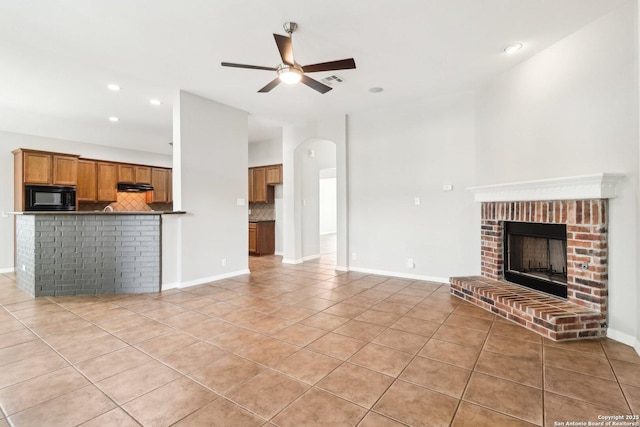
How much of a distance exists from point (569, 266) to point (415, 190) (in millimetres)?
2355

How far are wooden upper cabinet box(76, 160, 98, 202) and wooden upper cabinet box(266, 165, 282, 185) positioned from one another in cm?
401

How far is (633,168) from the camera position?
2.57 m

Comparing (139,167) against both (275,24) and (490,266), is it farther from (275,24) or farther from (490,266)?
(490,266)

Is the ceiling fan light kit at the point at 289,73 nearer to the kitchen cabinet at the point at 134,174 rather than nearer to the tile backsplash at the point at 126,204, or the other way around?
the kitchen cabinet at the point at 134,174

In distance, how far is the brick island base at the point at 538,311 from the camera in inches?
105

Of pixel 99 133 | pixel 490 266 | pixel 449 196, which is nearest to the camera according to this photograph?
pixel 490 266

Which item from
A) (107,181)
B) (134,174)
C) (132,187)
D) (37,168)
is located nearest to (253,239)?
(132,187)

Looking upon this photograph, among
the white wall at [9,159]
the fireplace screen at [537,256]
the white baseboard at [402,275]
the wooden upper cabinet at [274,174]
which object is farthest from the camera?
the wooden upper cabinet at [274,174]

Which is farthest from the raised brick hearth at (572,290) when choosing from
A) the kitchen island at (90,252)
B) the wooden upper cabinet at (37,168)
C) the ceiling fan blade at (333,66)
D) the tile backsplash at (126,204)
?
the tile backsplash at (126,204)

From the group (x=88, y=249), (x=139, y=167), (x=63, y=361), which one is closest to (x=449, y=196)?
(x=63, y=361)

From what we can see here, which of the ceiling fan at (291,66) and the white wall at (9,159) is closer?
the ceiling fan at (291,66)

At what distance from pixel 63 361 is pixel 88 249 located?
7.78 ft

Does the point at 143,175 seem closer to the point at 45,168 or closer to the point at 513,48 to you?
the point at 45,168

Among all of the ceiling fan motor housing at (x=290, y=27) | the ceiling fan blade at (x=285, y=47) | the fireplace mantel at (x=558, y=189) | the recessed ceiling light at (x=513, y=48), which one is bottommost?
the fireplace mantel at (x=558, y=189)
